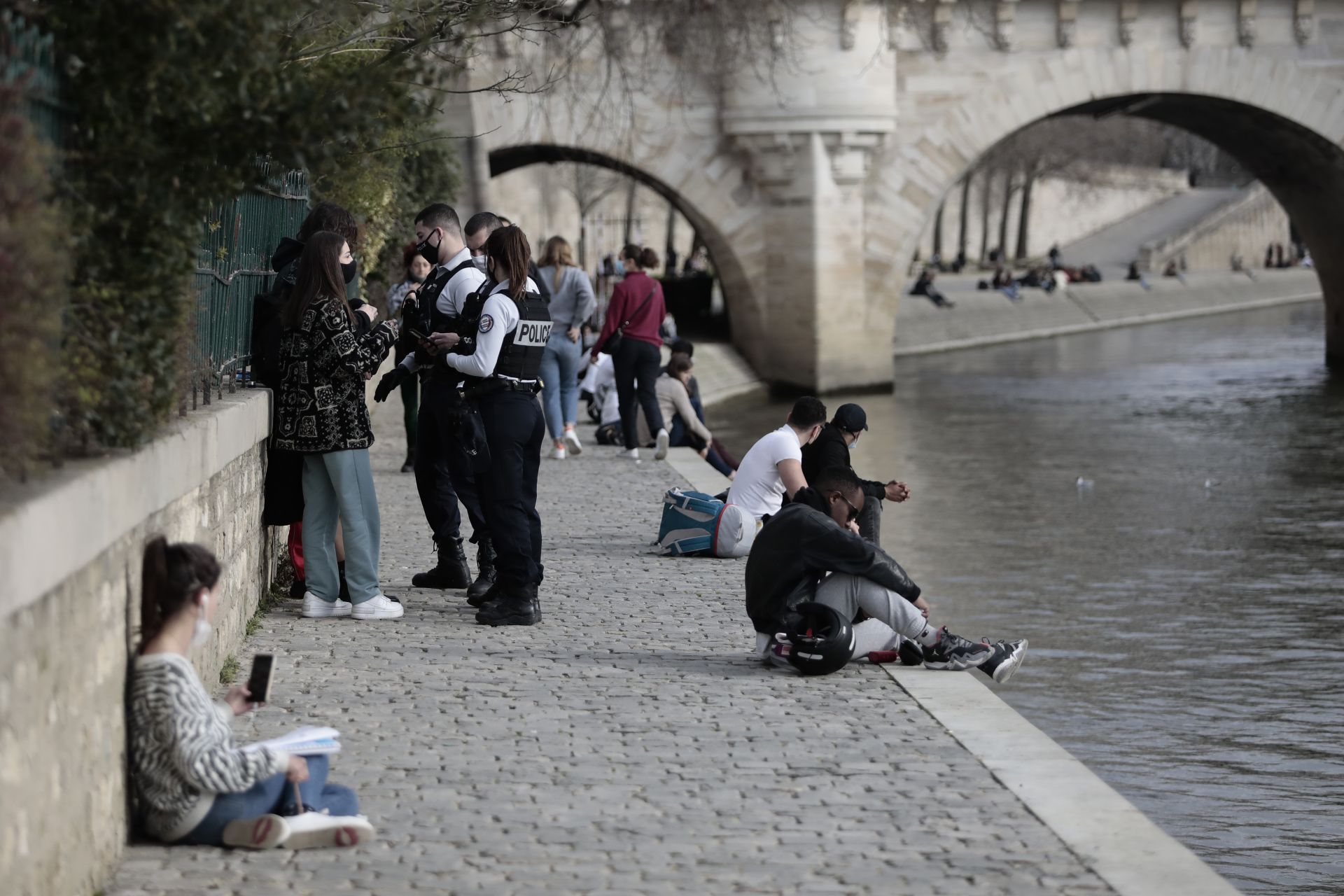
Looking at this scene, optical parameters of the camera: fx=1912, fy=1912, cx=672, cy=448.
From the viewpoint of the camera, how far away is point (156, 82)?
468cm

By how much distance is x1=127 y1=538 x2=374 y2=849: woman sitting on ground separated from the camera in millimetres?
4723

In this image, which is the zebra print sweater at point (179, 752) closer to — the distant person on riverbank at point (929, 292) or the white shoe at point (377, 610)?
the white shoe at point (377, 610)

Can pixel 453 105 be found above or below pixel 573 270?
above

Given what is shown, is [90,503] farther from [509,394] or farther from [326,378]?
[509,394]

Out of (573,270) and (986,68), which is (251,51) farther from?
(986,68)

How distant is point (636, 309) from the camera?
46.4ft

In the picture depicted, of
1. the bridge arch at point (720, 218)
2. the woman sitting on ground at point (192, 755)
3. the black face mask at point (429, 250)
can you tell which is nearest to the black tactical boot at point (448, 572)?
the black face mask at point (429, 250)

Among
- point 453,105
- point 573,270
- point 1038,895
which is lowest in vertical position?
point 1038,895

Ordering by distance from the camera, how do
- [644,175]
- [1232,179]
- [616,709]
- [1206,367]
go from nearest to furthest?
[616,709], [644,175], [1206,367], [1232,179]

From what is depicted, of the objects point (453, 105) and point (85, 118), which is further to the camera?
point (453, 105)

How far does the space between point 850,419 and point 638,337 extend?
5391 millimetres

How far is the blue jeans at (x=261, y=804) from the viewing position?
15.8 feet

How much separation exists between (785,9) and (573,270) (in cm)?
1240

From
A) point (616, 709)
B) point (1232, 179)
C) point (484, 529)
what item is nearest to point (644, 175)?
point (484, 529)
